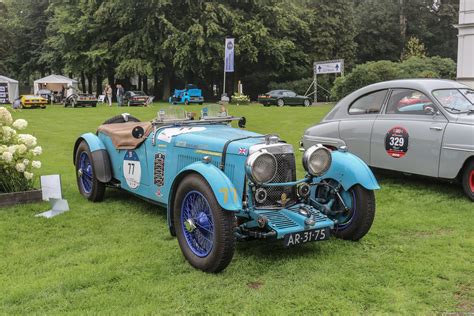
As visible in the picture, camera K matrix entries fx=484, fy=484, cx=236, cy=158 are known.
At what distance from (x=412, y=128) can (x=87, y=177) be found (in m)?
5.00

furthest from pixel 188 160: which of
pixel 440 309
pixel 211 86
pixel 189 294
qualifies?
pixel 211 86

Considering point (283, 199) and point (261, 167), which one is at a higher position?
point (261, 167)

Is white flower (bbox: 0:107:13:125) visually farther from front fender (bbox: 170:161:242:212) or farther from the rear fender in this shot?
front fender (bbox: 170:161:242:212)

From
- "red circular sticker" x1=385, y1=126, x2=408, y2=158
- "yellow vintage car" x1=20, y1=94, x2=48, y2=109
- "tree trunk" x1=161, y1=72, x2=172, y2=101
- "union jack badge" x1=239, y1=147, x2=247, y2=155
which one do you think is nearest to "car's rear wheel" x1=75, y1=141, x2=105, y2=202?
"union jack badge" x1=239, y1=147, x2=247, y2=155

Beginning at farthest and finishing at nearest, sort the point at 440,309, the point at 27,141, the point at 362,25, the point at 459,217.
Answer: the point at 362,25
the point at 27,141
the point at 459,217
the point at 440,309

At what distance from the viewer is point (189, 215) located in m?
4.71

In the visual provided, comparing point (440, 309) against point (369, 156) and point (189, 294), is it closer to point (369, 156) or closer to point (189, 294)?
point (189, 294)

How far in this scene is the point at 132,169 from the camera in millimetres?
6348

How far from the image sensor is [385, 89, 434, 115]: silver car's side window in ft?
24.4

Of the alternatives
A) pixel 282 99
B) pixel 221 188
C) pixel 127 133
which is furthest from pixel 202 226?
pixel 282 99

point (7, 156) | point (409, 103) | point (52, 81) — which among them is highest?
point (52, 81)

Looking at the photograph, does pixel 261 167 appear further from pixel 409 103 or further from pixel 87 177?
pixel 409 103

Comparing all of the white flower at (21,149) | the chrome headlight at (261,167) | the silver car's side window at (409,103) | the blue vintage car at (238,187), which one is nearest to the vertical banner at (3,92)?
the white flower at (21,149)

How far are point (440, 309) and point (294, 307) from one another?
110 centimetres
